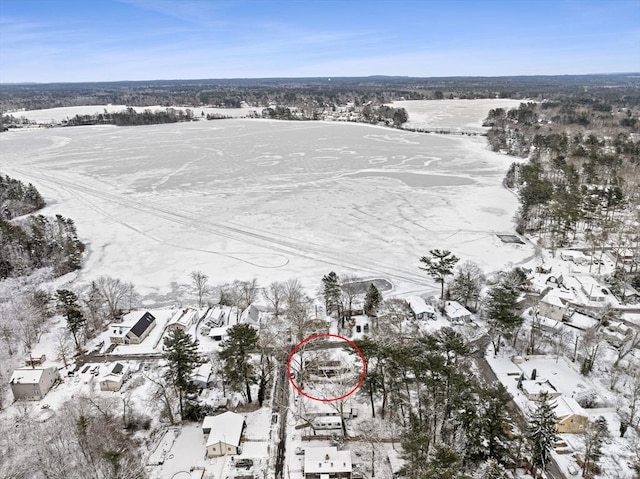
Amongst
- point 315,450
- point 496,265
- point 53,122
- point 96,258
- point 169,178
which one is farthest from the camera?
point 53,122

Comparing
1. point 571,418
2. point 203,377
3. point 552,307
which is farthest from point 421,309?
point 203,377

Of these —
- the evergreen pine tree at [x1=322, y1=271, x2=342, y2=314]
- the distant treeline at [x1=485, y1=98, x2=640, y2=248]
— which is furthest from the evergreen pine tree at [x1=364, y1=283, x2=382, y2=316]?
the distant treeline at [x1=485, y1=98, x2=640, y2=248]

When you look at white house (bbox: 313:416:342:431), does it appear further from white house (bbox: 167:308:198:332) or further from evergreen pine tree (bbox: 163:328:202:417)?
white house (bbox: 167:308:198:332)

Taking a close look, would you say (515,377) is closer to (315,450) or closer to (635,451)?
(635,451)

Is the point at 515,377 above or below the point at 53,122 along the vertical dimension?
below

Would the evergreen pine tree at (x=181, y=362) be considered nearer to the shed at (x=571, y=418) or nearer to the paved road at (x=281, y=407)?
the paved road at (x=281, y=407)

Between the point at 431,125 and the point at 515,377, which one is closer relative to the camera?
the point at 515,377

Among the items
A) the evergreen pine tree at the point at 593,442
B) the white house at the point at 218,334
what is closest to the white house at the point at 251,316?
the white house at the point at 218,334

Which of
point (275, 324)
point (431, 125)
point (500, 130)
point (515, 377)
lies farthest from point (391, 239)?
point (431, 125)
